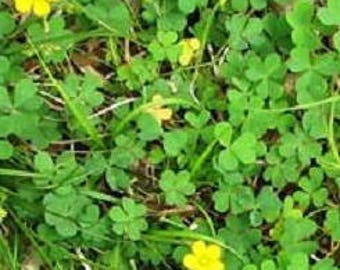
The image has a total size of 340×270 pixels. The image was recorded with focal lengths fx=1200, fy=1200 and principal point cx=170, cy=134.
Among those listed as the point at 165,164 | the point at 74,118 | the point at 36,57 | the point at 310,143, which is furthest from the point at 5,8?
the point at 310,143

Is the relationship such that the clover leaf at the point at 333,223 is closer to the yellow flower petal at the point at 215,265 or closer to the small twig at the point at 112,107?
the yellow flower petal at the point at 215,265

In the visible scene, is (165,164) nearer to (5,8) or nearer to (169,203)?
(169,203)

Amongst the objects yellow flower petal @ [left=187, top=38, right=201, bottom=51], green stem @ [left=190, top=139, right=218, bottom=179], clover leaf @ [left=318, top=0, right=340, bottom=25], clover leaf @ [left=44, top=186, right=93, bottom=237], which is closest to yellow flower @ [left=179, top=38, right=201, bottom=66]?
yellow flower petal @ [left=187, top=38, right=201, bottom=51]

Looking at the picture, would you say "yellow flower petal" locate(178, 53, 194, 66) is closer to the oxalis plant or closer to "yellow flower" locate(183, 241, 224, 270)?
the oxalis plant

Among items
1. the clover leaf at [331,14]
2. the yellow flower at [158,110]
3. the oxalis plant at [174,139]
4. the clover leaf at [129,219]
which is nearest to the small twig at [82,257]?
the oxalis plant at [174,139]

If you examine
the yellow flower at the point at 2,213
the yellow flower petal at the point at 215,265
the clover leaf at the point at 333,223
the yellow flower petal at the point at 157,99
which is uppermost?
the yellow flower petal at the point at 157,99

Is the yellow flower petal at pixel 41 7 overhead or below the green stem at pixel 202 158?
overhead

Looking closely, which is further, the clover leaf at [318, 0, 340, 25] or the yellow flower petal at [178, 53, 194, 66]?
the yellow flower petal at [178, 53, 194, 66]
